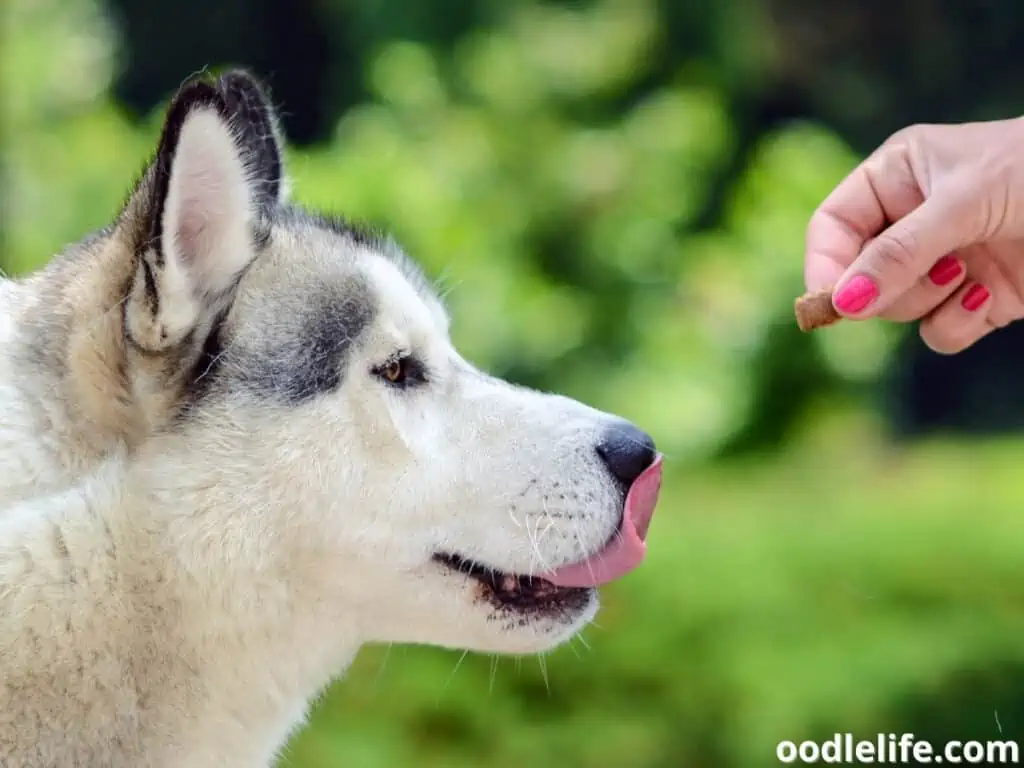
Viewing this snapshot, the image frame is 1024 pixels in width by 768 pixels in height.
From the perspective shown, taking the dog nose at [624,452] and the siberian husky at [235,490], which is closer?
the siberian husky at [235,490]

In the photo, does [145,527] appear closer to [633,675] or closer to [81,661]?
[81,661]

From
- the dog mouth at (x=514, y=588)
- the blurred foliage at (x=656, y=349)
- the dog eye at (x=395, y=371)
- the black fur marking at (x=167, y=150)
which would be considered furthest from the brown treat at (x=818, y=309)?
the blurred foliage at (x=656, y=349)

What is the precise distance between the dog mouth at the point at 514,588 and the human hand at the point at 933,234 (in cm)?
77

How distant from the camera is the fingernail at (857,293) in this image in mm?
2773

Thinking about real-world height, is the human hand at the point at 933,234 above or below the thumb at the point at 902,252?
above

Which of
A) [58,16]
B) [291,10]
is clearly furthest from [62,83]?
[291,10]

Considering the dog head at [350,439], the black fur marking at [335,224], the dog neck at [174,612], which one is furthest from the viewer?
the black fur marking at [335,224]

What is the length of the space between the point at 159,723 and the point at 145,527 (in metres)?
0.34

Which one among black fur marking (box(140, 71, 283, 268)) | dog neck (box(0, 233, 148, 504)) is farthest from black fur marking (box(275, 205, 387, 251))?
dog neck (box(0, 233, 148, 504))

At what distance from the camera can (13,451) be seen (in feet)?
8.09

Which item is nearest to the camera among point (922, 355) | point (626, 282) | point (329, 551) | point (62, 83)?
point (329, 551)

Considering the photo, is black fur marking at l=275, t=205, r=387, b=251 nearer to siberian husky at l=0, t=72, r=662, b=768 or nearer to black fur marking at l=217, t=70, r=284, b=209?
black fur marking at l=217, t=70, r=284, b=209

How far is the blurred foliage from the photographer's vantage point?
529cm

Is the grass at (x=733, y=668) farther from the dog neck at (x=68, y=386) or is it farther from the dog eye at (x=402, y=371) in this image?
the dog neck at (x=68, y=386)
